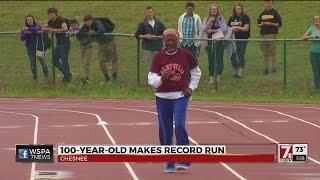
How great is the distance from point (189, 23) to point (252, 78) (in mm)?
2127

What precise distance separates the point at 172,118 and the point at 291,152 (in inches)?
86.2

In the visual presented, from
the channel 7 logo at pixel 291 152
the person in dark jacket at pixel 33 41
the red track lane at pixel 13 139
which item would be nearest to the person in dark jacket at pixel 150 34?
the person in dark jacket at pixel 33 41

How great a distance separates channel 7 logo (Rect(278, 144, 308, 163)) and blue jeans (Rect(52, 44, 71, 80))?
13.9m

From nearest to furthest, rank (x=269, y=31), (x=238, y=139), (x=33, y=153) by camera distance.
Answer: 1. (x=33, y=153)
2. (x=238, y=139)
3. (x=269, y=31)

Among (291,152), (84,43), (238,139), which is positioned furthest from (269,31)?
(291,152)

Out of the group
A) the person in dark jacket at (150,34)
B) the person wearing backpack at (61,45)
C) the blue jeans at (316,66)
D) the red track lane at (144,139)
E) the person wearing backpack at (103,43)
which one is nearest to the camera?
the red track lane at (144,139)

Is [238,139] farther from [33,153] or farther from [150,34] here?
[150,34]

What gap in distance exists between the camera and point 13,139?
51.2 ft

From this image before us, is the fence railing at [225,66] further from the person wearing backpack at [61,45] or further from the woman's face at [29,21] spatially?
the woman's face at [29,21]

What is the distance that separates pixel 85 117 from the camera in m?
19.0

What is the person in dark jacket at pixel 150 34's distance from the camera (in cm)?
2375

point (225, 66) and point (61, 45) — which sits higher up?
point (61, 45)

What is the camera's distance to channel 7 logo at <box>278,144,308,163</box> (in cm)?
1091

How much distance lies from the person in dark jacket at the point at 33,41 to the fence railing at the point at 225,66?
0.19 m
